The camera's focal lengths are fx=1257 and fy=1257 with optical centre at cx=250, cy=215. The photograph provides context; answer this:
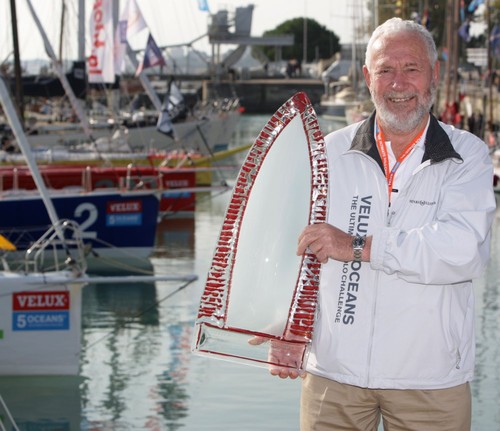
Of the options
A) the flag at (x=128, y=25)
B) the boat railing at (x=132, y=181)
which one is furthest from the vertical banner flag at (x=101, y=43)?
the boat railing at (x=132, y=181)

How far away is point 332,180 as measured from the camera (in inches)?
142

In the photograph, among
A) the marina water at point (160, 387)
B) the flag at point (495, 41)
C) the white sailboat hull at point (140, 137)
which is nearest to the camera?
the marina water at point (160, 387)

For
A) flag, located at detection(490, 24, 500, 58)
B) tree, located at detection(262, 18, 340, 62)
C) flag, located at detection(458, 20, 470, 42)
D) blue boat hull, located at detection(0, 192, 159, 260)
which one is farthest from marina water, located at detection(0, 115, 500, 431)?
tree, located at detection(262, 18, 340, 62)

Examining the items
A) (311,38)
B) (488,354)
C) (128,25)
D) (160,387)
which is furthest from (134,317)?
(311,38)

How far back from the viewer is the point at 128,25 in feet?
83.4

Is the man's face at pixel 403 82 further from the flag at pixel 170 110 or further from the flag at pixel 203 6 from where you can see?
the flag at pixel 203 6

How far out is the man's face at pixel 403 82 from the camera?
349 cm

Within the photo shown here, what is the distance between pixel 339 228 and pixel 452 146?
1.28ft

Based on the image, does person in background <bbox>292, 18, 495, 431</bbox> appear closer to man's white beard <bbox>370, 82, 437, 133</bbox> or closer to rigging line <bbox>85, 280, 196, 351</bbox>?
man's white beard <bbox>370, 82, 437, 133</bbox>

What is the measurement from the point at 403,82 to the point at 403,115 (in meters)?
0.09

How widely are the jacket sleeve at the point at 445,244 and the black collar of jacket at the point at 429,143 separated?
0.35 ft

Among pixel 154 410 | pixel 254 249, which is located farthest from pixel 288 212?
pixel 154 410

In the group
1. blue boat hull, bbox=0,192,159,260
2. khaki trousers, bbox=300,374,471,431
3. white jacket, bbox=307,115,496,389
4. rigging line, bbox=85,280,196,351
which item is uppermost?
white jacket, bbox=307,115,496,389

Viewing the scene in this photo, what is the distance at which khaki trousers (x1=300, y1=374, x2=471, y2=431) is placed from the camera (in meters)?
3.45
